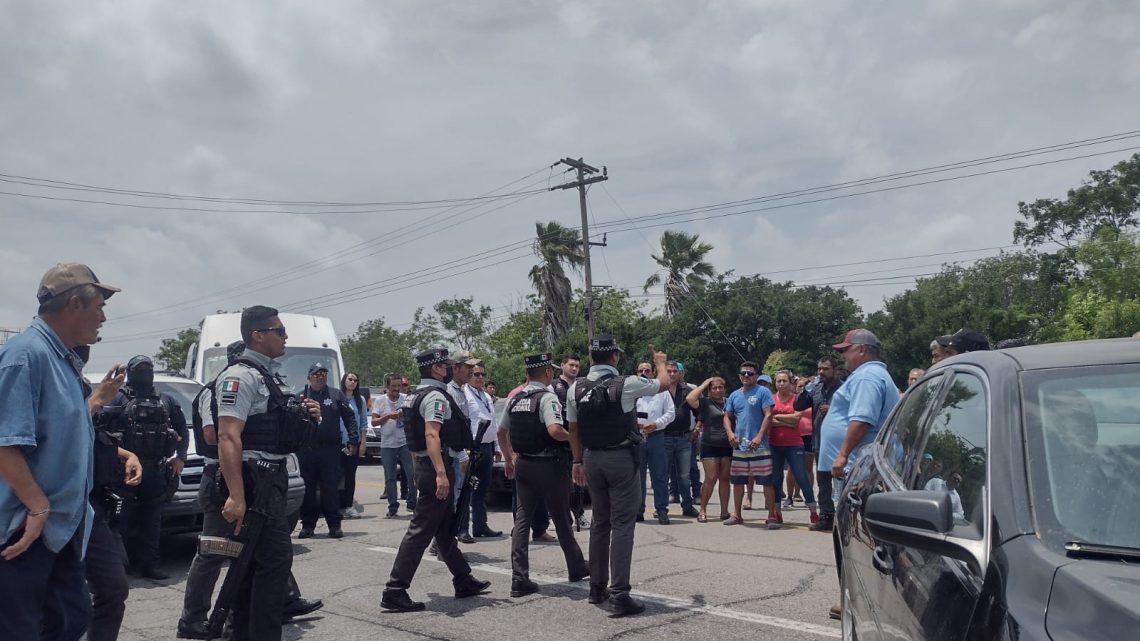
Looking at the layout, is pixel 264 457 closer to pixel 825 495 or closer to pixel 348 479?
pixel 825 495

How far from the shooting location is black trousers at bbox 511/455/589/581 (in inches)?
269

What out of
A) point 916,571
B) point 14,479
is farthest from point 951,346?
point 14,479

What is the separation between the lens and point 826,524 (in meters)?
9.38

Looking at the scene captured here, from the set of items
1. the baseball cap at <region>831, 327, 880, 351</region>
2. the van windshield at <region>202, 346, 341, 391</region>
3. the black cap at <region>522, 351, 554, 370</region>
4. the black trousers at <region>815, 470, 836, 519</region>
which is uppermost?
the van windshield at <region>202, 346, 341, 391</region>

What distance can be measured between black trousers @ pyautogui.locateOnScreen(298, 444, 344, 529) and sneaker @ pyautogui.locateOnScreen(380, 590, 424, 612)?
384 centimetres

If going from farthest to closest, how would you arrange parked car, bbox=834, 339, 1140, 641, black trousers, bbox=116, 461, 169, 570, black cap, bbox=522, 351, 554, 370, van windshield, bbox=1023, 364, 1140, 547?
black trousers, bbox=116, 461, 169, 570
black cap, bbox=522, 351, 554, 370
van windshield, bbox=1023, 364, 1140, 547
parked car, bbox=834, 339, 1140, 641

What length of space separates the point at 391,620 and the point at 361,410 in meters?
6.66

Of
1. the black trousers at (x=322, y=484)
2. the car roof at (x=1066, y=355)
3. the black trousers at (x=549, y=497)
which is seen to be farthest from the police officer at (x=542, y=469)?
Answer: the car roof at (x=1066, y=355)

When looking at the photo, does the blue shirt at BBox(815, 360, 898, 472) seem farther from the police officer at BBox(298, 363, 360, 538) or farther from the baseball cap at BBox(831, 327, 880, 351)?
the police officer at BBox(298, 363, 360, 538)

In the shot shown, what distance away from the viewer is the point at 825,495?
27.2 feet

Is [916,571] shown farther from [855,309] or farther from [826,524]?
[855,309]

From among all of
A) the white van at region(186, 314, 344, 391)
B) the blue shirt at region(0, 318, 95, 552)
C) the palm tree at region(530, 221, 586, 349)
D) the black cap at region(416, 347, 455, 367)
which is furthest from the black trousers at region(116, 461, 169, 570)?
the palm tree at region(530, 221, 586, 349)

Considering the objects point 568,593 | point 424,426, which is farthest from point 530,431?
point 568,593

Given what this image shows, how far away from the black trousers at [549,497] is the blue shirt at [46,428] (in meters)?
3.78
